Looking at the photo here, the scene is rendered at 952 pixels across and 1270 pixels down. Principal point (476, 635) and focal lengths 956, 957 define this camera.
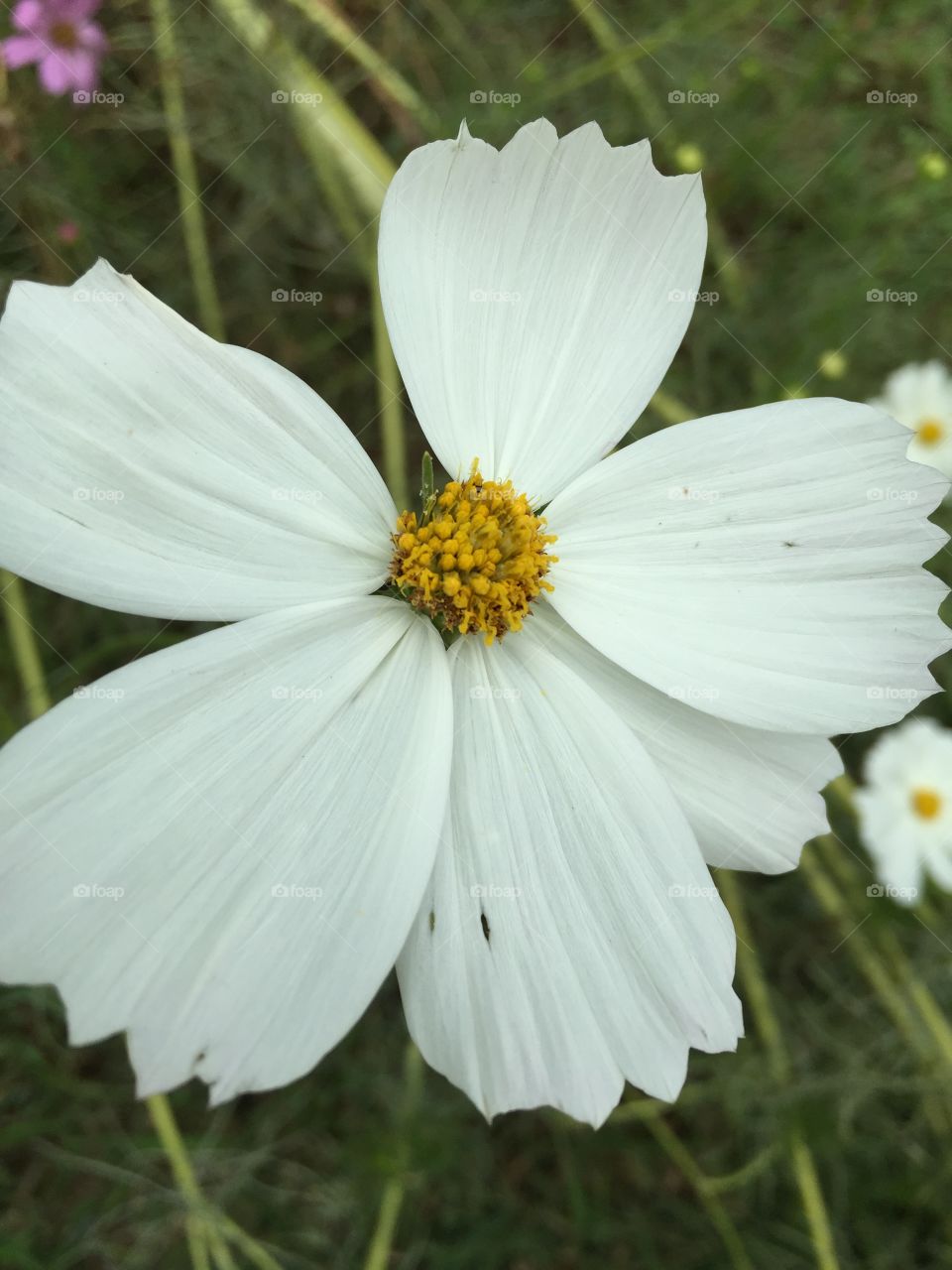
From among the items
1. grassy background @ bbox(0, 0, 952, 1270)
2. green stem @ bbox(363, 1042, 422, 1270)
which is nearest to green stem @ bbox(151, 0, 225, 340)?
grassy background @ bbox(0, 0, 952, 1270)

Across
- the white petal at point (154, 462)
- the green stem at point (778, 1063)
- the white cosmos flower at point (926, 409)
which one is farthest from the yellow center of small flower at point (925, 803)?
the white petal at point (154, 462)

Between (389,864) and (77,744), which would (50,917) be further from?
(389,864)

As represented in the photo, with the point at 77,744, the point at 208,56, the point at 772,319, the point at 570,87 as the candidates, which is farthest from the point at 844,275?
the point at 77,744

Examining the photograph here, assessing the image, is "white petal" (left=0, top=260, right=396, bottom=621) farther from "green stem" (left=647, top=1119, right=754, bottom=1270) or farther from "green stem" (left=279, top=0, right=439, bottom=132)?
"green stem" (left=647, top=1119, right=754, bottom=1270)

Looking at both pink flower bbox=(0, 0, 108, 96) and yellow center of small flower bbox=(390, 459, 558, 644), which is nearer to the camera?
yellow center of small flower bbox=(390, 459, 558, 644)

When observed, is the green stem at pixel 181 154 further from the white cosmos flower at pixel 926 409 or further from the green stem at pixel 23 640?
the white cosmos flower at pixel 926 409

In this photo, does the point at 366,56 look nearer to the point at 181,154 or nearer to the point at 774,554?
the point at 181,154
